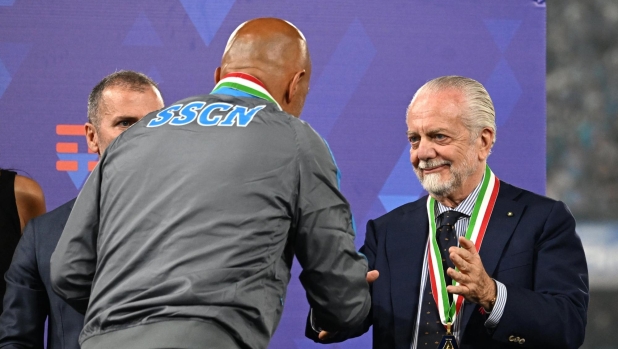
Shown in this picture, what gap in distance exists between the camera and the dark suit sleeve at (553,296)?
2273 mm

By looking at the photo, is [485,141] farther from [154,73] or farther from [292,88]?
[154,73]

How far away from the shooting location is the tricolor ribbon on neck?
1933 mm

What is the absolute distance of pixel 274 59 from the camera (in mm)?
1999

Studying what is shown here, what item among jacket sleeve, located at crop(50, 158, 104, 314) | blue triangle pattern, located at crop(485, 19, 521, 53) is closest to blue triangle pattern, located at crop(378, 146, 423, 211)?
blue triangle pattern, located at crop(485, 19, 521, 53)

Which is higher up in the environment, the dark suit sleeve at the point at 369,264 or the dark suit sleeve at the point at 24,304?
the dark suit sleeve at the point at 369,264

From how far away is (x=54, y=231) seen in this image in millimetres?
2447

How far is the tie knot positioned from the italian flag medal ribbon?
3 centimetres

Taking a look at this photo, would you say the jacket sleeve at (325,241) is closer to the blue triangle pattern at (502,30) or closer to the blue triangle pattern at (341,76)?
the blue triangle pattern at (341,76)

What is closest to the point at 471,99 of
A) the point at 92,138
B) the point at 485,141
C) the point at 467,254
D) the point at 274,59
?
the point at 485,141

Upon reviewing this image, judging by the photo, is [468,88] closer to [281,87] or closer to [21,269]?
[281,87]

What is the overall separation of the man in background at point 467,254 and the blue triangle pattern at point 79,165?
51.7 inches

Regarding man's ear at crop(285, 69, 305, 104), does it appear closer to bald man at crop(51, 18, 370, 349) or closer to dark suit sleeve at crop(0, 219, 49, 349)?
bald man at crop(51, 18, 370, 349)

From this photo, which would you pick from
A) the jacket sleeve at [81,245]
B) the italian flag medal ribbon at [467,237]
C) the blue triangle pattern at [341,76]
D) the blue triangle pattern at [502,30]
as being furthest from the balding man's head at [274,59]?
the blue triangle pattern at [502,30]

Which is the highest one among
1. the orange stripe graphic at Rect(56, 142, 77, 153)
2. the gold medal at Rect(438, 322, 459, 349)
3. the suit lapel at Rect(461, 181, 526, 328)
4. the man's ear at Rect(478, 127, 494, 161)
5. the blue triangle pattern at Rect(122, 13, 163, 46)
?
the blue triangle pattern at Rect(122, 13, 163, 46)
